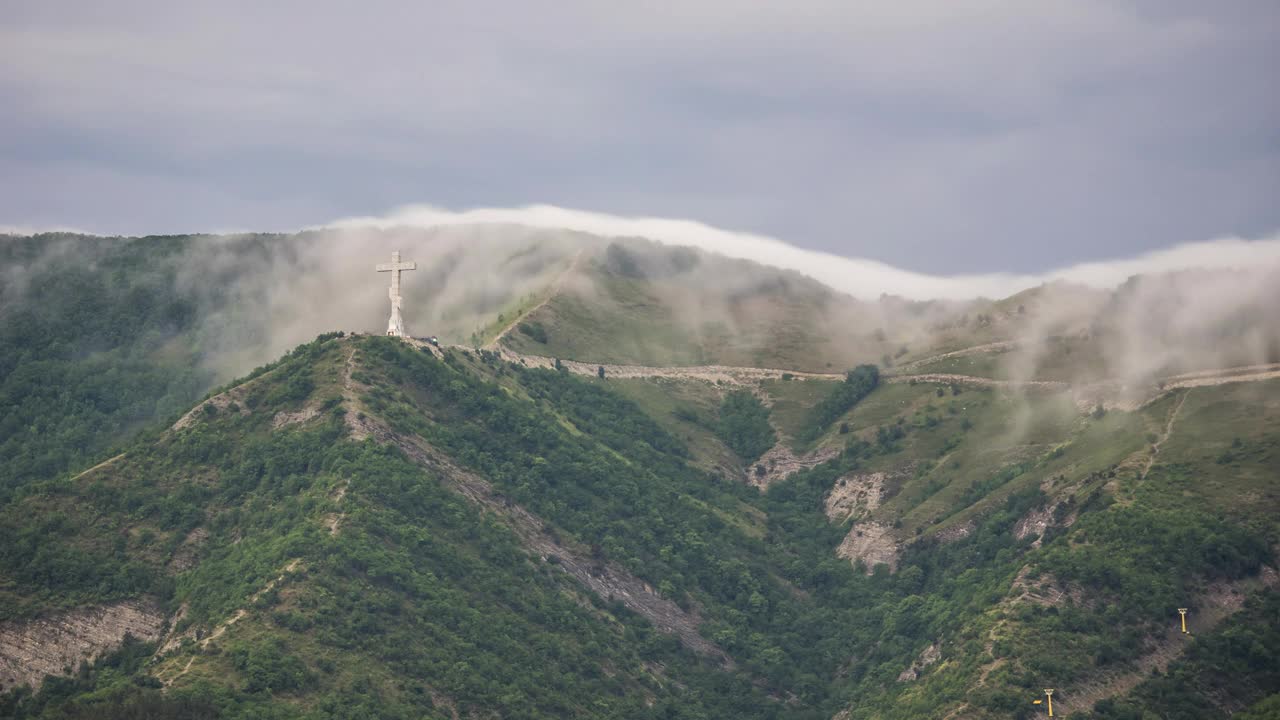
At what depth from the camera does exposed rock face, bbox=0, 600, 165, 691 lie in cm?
16138

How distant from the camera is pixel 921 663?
18500cm

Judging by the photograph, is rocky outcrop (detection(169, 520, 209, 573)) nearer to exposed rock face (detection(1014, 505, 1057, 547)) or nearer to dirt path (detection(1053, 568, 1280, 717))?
dirt path (detection(1053, 568, 1280, 717))

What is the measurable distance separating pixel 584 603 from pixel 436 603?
1957 centimetres

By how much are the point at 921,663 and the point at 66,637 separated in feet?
254

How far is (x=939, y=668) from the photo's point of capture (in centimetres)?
18050

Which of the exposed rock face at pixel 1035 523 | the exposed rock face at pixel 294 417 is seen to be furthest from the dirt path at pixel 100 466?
the exposed rock face at pixel 1035 523

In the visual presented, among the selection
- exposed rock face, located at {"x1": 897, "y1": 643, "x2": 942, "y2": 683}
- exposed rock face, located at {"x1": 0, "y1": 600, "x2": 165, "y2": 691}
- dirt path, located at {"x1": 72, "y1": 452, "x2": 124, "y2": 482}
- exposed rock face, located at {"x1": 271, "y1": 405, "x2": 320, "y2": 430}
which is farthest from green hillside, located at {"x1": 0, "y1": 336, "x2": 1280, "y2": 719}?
dirt path, located at {"x1": 72, "y1": 452, "x2": 124, "y2": 482}

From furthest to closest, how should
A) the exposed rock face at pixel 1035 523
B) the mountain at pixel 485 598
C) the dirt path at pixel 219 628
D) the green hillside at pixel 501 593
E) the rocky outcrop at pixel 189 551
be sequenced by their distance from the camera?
the exposed rock face at pixel 1035 523
the rocky outcrop at pixel 189 551
the green hillside at pixel 501 593
the mountain at pixel 485 598
the dirt path at pixel 219 628

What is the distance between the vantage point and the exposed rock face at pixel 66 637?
161375 millimetres

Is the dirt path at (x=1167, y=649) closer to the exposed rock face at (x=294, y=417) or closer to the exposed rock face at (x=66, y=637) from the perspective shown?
the exposed rock face at (x=294, y=417)

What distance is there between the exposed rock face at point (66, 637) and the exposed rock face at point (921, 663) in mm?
68388

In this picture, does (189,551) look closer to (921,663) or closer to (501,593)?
(501,593)

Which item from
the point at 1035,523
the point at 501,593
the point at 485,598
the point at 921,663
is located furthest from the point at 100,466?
the point at 1035,523

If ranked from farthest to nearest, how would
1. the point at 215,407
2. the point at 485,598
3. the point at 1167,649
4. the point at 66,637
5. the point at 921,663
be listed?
the point at 215,407
the point at 921,663
the point at 485,598
the point at 1167,649
the point at 66,637
